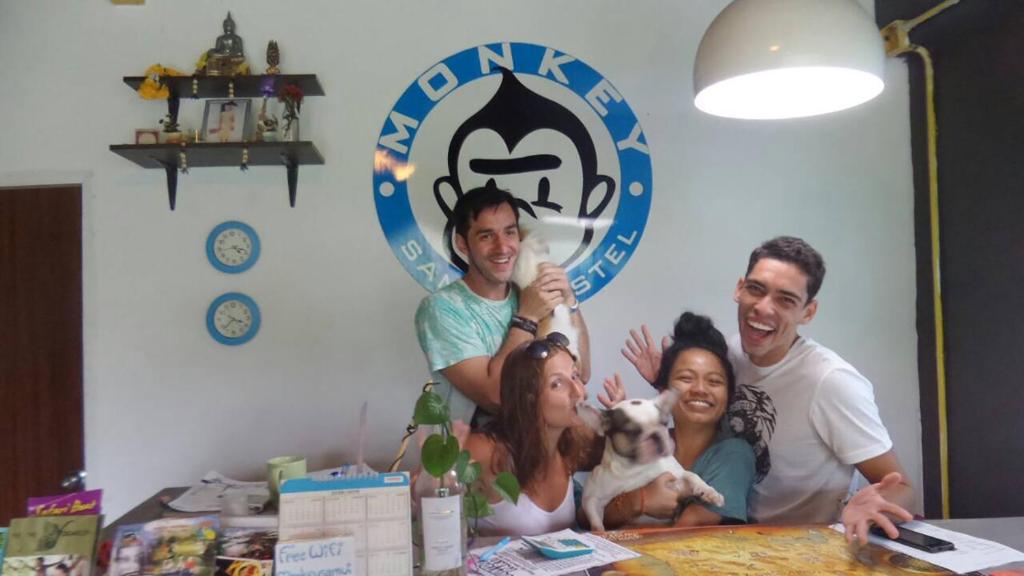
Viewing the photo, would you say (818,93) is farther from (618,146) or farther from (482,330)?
(482,330)

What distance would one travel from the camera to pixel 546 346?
8.45 feet

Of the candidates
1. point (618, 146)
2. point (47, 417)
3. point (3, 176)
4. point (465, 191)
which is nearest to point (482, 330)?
point (465, 191)

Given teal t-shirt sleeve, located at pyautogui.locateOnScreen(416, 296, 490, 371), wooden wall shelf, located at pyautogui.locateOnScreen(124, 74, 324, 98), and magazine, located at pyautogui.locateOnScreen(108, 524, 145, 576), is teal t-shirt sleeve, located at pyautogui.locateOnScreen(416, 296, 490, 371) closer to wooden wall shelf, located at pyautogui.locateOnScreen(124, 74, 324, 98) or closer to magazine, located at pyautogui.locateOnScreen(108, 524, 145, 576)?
wooden wall shelf, located at pyautogui.locateOnScreen(124, 74, 324, 98)

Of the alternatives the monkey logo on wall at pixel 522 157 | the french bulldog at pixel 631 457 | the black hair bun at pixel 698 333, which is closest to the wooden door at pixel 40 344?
the monkey logo on wall at pixel 522 157

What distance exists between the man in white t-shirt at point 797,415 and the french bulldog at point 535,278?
2.03ft

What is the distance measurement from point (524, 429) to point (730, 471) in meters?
0.78

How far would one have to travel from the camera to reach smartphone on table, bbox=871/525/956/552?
1871 millimetres

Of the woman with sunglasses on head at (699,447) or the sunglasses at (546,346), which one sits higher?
the sunglasses at (546,346)

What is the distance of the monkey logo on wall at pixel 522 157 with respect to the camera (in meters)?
2.79

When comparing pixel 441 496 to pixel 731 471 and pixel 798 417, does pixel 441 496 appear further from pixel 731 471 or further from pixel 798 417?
pixel 798 417

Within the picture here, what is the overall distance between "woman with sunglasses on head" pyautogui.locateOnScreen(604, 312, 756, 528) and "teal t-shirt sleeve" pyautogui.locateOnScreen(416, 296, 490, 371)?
0.74 meters

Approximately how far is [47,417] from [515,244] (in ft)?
6.54

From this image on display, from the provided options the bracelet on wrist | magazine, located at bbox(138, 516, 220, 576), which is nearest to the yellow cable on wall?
the bracelet on wrist

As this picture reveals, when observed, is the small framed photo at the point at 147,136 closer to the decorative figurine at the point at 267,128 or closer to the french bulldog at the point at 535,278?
the decorative figurine at the point at 267,128
